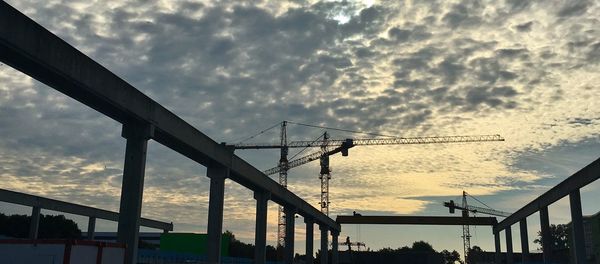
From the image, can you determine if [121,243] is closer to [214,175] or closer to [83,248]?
[83,248]

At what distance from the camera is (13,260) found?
2405 cm

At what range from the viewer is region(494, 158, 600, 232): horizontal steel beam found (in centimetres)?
4069

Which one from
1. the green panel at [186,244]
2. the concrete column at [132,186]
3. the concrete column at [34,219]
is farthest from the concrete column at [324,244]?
the concrete column at [132,186]

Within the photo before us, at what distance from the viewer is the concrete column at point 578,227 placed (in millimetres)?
44094

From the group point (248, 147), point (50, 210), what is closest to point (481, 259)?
point (248, 147)

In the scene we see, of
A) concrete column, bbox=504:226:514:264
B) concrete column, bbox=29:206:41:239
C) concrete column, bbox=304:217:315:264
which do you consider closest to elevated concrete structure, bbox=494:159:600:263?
concrete column, bbox=504:226:514:264

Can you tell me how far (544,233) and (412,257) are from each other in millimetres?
40702

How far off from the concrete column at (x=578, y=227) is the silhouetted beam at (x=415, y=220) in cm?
4759

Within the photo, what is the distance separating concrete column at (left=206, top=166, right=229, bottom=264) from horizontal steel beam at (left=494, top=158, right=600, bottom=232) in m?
27.3

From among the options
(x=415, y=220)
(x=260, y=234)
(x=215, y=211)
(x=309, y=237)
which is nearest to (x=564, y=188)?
(x=260, y=234)

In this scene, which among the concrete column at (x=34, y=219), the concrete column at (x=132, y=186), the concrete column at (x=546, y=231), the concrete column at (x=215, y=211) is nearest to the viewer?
the concrete column at (x=132, y=186)

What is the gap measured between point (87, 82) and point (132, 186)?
22.6 ft

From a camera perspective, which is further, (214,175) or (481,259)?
(481,259)

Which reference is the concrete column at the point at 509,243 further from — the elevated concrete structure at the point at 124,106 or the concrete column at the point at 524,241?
the elevated concrete structure at the point at 124,106
